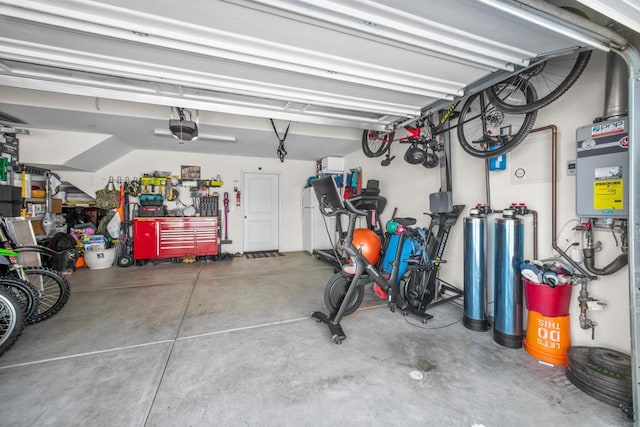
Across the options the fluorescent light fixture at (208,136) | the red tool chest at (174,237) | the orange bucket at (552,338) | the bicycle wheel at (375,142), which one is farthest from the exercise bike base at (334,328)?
the red tool chest at (174,237)

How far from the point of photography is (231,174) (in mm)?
5852

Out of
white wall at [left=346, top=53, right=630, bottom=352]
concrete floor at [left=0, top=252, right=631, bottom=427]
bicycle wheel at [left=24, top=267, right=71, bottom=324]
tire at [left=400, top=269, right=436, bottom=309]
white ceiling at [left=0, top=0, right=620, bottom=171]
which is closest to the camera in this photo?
white ceiling at [left=0, top=0, right=620, bottom=171]

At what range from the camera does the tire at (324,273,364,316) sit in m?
2.47

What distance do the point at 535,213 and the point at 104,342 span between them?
3.93 metres

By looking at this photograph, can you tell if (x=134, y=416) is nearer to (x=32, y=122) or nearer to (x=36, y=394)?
(x=36, y=394)

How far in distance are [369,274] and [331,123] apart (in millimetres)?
1698

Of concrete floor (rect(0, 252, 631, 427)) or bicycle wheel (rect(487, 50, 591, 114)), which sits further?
bicycle wheel (rect(487, 50, 591, 114))

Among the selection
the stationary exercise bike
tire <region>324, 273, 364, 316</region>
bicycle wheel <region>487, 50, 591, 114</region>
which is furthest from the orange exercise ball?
bicycle wheel <region>487, 50, 591, 114</region>

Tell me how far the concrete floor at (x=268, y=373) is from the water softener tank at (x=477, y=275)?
15 cm

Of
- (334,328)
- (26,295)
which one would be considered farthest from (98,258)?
(334,328)

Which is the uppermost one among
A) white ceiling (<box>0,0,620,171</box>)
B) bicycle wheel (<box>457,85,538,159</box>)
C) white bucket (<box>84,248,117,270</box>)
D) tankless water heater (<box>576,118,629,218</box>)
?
white ceiling (<box>0,0,620,171</box>)

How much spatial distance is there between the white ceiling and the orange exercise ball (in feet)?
5.32

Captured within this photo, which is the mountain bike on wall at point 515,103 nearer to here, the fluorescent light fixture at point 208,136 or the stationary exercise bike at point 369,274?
the stationary exercise bike at point 369,274

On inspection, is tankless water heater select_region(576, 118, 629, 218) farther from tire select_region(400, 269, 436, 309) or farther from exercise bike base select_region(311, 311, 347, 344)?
exercise bike base select_region(311, 311, 347, 344)
